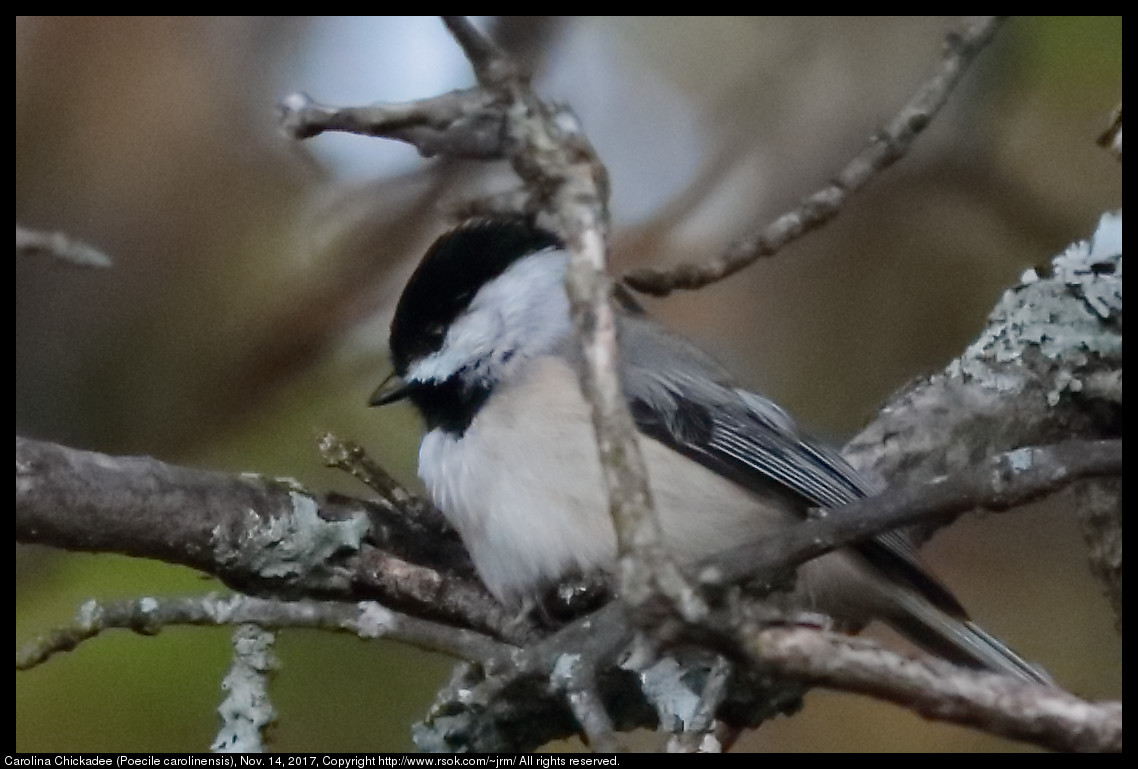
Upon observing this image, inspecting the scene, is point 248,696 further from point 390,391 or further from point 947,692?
point 390,391

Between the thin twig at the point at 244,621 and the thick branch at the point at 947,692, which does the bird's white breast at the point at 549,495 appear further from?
the thick branch at the point at 947,692

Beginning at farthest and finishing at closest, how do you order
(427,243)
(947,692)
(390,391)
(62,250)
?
Answer: (427,243) < (390,391) < (62,250) < (947,692)

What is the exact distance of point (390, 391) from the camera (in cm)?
Answer: 154

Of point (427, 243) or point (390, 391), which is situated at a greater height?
point (427, 243)

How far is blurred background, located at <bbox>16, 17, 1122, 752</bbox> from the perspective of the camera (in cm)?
161

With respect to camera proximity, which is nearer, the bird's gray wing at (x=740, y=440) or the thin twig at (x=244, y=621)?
the thin twig at (x=244, y=621)

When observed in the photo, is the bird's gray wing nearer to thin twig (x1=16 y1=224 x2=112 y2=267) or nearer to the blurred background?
the blurred background

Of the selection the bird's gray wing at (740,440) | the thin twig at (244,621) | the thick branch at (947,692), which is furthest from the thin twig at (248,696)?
the bird's gray wing at (740,440)

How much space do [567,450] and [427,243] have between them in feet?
2.12

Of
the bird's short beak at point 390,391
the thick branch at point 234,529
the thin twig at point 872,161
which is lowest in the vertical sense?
the thick branch at point 234,529

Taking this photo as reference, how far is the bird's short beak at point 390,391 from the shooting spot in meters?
1.52

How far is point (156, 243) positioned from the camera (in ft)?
5.91

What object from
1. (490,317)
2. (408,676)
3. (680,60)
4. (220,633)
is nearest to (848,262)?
(680,60)

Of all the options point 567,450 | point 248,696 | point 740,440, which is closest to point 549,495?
point 567,450
